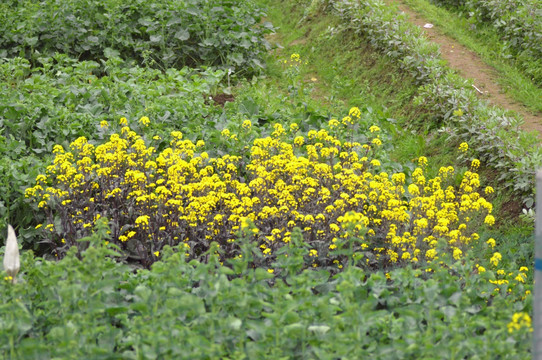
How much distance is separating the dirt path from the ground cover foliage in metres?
1.29

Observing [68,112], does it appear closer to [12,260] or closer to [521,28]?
[12,260]

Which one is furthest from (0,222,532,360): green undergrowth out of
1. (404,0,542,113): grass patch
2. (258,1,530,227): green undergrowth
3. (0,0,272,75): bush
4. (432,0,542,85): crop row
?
(432,0,542,85): crop row

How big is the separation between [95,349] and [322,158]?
10.4 ft

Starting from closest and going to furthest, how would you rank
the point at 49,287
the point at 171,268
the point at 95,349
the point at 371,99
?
the point at 95,349, the point at 171,268, the point at 49,287, the point at 371,99

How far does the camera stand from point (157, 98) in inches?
283

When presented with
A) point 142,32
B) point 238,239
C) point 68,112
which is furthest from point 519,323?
point 142,32

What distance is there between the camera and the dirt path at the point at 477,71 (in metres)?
7.98

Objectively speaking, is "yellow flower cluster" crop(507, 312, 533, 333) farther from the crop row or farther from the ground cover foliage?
the crop row

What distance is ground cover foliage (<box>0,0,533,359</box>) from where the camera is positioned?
3.58m

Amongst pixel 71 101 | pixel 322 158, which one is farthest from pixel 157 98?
pixel 322 158

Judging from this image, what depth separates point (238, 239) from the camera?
4418 millimetres

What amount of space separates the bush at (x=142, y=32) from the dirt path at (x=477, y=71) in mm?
2260

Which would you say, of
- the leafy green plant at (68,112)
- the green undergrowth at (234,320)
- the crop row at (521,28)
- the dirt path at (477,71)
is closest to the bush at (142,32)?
the leafy green plant at (68,112)

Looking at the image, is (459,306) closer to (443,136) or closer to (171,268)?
(171,268)
